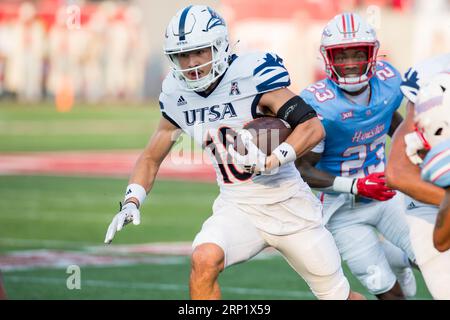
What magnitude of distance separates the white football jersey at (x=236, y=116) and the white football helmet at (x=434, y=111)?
51.0 inches

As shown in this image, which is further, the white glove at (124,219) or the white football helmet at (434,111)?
the white glove at (124,219)

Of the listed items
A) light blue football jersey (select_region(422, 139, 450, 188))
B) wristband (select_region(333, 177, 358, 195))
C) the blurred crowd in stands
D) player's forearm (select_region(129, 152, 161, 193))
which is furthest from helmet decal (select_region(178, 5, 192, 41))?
the blurred crowd in stands

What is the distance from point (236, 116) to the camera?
224 inches

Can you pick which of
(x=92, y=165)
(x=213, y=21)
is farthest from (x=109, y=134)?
(x=213, y=21)

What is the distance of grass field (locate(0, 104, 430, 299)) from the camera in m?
7.73

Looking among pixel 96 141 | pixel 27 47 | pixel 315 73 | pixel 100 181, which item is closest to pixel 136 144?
pixel 96 141

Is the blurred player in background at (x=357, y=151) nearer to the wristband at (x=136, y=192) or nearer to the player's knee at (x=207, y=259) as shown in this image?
the wristband at (x=136, y=192)

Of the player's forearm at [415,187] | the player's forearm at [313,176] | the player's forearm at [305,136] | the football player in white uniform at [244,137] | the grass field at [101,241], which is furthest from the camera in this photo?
the grass field at [101,241]

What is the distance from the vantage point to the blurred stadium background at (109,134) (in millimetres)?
8328

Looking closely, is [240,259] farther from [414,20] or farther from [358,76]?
[414,20]

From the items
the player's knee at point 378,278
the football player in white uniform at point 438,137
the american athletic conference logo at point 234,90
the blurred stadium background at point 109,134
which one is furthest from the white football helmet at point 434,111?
the blurred stadium background at point 109,134

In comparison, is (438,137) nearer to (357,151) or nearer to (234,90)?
(234,90)

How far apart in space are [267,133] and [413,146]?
109cm

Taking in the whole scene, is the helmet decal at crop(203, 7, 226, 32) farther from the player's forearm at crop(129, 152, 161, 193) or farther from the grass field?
the grass field
